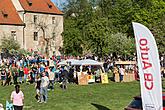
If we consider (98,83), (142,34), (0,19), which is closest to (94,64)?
(98,83)

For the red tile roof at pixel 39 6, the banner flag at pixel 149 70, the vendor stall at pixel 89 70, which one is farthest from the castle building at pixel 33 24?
the banner flag at pixel 149 70

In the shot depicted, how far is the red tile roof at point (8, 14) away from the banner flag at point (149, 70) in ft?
183

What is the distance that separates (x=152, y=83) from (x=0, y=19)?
56.7 meters

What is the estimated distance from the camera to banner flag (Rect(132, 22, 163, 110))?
13.2 m

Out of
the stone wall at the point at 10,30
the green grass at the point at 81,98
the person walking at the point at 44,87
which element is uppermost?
the stone wall at the point at 10,30

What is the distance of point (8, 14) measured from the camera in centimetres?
7025

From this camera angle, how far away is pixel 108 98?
2481 cm

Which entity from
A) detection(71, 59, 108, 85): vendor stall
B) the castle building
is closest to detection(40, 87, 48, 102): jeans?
detection(71, 59, 108, 85): vendor stall

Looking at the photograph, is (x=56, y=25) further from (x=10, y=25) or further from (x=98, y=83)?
(x=98, y=83)

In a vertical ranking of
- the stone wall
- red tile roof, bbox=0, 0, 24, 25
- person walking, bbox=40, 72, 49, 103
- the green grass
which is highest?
red tile roof, bbox=0, 0, 24, 25

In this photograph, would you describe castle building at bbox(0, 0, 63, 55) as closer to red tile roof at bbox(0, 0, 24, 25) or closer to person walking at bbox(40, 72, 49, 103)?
red tile roof at bbox(0, 0, 24, 25)

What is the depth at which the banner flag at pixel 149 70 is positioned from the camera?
13195 millimetres

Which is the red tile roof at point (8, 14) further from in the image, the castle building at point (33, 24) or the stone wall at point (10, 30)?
the stone wall at point (10, 30)

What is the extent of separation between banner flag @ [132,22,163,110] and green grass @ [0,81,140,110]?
7469mm
